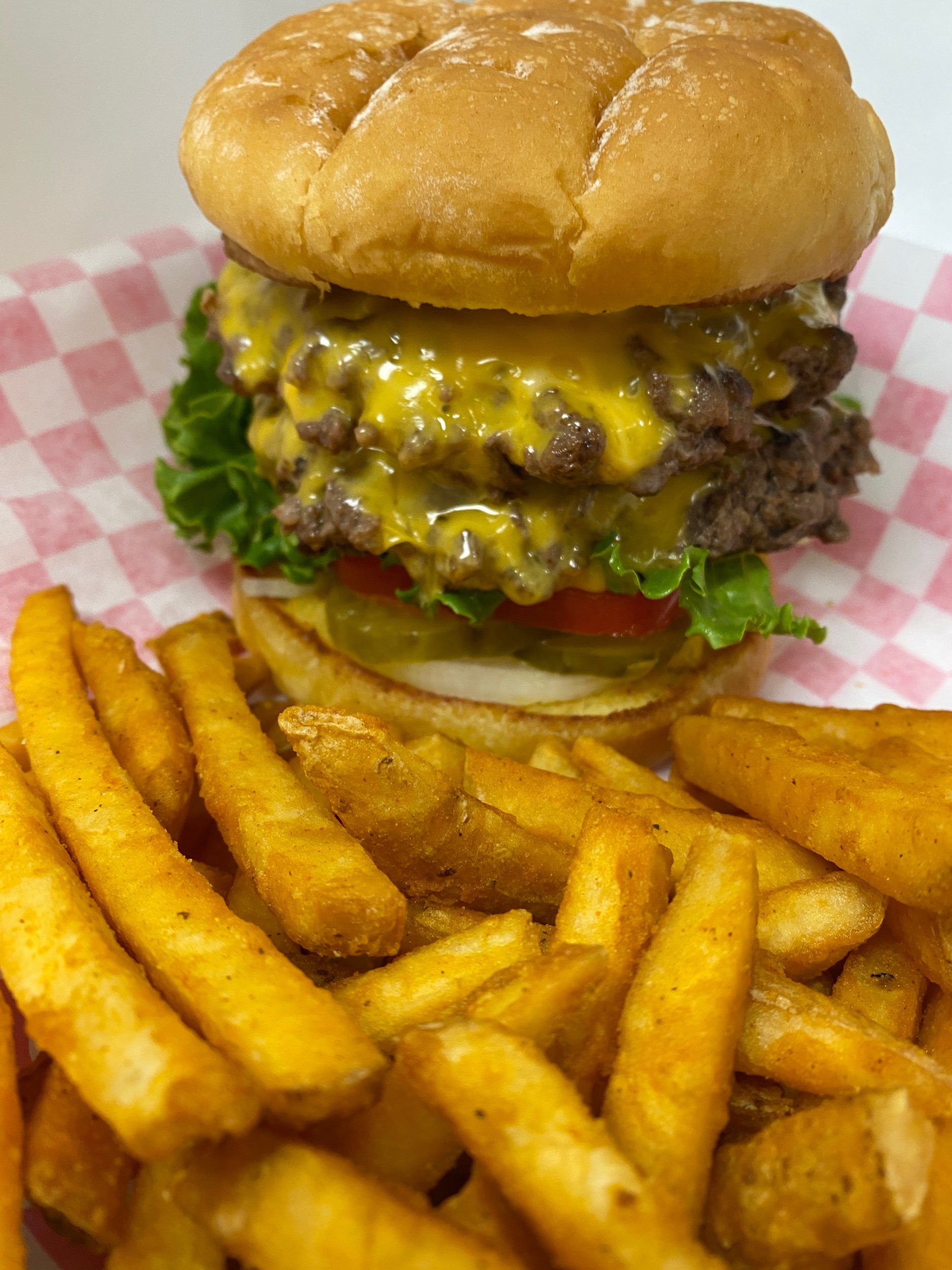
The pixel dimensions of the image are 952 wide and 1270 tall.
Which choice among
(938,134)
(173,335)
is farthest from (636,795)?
(938,134)

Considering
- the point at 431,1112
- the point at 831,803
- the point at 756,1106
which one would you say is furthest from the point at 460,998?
the point at 831,803

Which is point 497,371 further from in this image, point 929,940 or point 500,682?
point 929,940

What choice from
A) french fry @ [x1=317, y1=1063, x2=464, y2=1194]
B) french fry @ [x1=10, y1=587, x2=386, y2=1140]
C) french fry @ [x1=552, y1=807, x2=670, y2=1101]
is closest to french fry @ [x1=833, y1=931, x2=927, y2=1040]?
french fry @ [x1=552, y1=807, x2=670, y2=1101]

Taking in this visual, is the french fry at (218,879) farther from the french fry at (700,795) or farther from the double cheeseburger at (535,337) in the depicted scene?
the french fry at (700,795)

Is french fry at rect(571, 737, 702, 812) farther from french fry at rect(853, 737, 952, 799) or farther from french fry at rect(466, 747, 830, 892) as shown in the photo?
french fry at rect(853, 737, 952, 799)

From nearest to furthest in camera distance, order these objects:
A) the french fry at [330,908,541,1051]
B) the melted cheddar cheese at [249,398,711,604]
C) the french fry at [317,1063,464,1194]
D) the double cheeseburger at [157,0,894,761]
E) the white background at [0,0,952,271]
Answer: the french fry at [317,1063,464,1194]
the french fry at [330,908,541,1051]
the double cheeseburger at [157,0,894,761]
the melted cheddar cheese at [249,398,711,604]
the white background at [0,0,952,271]
